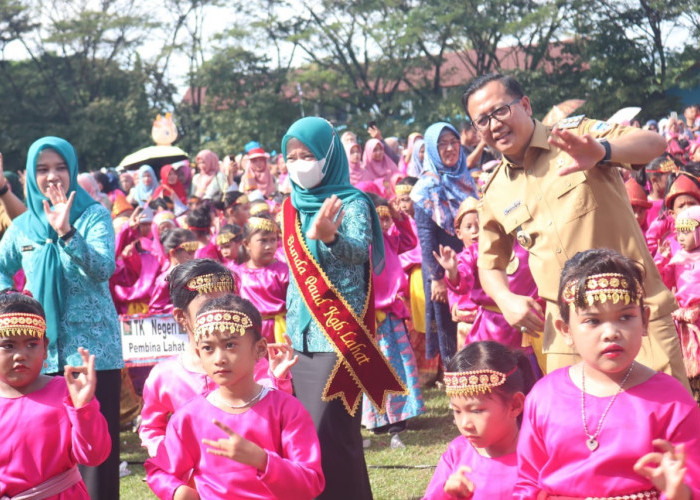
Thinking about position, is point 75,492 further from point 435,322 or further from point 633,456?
point 435,322

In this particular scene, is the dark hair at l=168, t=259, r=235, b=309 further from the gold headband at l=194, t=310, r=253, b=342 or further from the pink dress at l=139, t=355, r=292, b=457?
the gold headband at l=194, t=310, r=253, b=342

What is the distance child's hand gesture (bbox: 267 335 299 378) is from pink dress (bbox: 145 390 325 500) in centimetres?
38

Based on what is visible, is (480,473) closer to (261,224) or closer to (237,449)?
(237,449)

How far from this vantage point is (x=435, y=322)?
842 cm

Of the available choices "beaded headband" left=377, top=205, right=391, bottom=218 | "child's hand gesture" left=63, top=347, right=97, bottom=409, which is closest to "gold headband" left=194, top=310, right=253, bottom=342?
"child's hand gesture" left=63, top=347, right=97, bottom=409

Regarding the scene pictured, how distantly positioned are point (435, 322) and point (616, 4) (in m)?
23.0

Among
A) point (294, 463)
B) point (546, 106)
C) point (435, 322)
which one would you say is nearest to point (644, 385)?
point (294, 463)

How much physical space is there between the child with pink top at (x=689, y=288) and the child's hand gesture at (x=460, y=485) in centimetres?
402

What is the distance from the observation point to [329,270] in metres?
4.82

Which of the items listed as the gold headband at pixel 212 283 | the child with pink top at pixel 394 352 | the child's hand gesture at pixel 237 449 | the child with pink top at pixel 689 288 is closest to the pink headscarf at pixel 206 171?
the child with pink top at pixel 394 352

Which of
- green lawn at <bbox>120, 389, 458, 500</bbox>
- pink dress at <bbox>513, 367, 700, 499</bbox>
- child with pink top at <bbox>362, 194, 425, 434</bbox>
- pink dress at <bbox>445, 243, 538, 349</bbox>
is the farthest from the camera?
child with pink top at <bbox>362, 194, 425, 434</bbox>

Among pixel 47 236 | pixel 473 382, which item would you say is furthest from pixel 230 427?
pixel 47 236

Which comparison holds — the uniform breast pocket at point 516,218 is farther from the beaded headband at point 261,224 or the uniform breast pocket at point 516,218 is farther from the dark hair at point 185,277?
the beaded headband at point 261,224

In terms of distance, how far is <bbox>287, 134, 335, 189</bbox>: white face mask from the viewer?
15.8 feet
